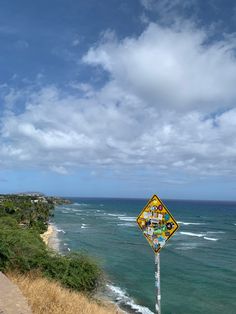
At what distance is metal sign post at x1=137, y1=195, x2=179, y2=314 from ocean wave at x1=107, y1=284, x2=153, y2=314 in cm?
1674

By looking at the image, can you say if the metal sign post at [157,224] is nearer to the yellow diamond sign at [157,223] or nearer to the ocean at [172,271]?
the yellow diamond sign at [157,223]

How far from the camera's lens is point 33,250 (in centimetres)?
1809

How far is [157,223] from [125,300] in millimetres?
18961

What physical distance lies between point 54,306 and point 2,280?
1370 mm

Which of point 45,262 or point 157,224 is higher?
point 157,224

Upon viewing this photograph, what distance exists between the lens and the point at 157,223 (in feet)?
29.6

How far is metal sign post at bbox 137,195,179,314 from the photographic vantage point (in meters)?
8.90

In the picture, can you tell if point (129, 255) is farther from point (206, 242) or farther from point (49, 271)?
point (49, 271)

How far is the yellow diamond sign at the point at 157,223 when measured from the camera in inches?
351

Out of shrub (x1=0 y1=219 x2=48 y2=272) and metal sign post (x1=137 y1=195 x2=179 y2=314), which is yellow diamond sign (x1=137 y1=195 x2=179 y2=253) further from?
shrub (x1=0 y1=219 x2=48 y2=272)

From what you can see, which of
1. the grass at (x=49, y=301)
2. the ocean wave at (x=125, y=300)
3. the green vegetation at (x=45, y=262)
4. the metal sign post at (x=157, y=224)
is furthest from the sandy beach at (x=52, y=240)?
the metal sign post at (x=157, y=224)

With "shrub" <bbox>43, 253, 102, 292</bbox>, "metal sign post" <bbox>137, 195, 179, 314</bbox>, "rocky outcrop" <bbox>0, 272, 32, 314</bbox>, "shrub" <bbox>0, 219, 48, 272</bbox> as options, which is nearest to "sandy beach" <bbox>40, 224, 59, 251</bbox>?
"shrub" <bbox>43, 253, 102, 292</bbox>

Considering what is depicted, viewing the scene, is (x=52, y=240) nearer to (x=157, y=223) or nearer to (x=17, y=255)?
(x=17, y=255)

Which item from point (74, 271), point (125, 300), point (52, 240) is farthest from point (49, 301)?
point (52, 240)
